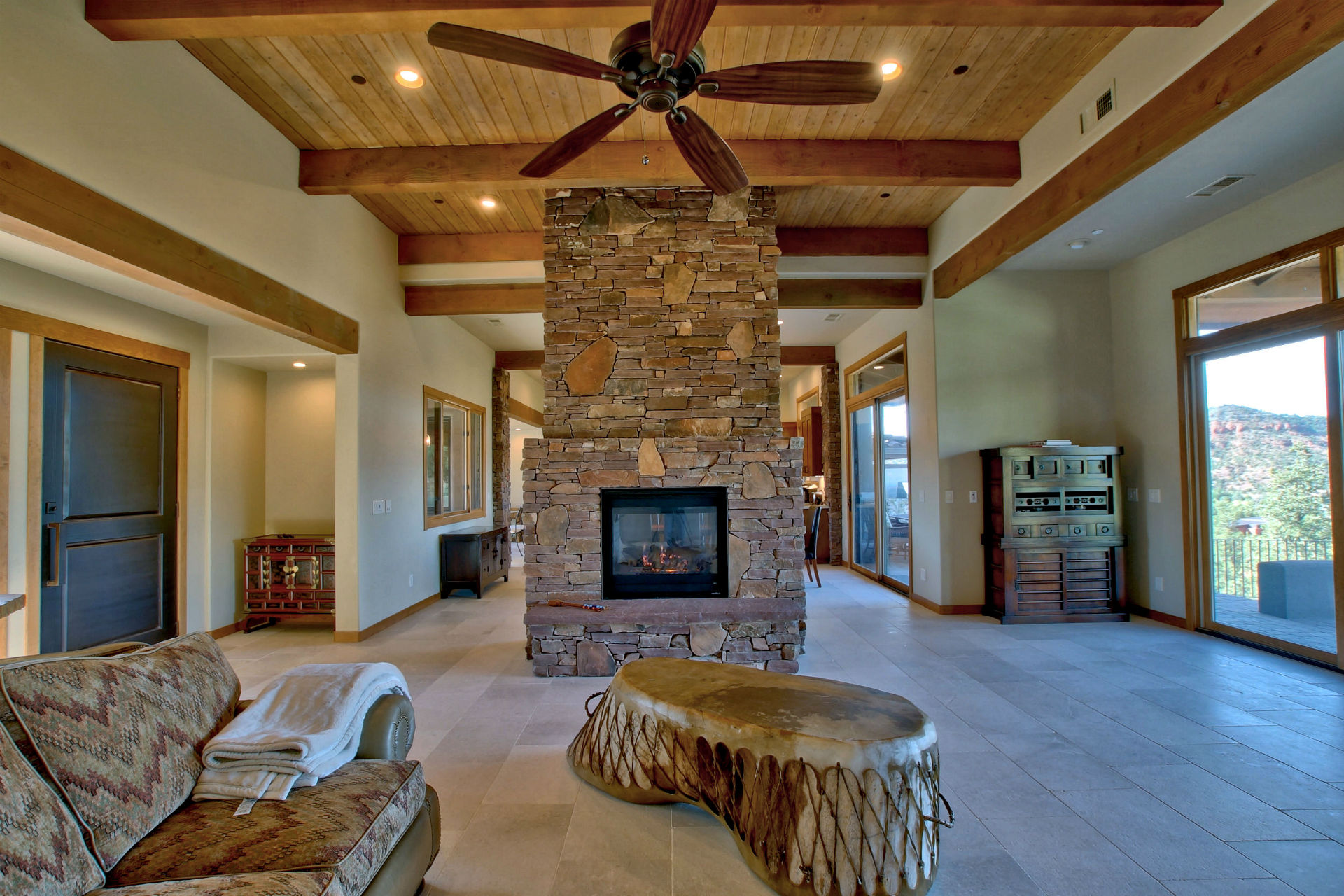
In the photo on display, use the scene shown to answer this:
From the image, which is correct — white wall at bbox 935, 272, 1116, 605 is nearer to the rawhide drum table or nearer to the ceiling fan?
the ceiling fan

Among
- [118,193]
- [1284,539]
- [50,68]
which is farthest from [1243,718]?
[50,68]

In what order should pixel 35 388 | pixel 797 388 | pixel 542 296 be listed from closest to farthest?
pixel 35 388 → pixel 542 296 → pixel 797 388

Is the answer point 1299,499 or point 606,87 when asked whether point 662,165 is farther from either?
point 1299,499

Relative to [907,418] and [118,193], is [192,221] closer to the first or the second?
[118,193]

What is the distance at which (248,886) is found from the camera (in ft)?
4.15

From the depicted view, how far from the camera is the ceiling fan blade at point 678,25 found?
175 centimetres

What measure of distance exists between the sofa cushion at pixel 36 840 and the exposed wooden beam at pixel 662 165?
3.57 m

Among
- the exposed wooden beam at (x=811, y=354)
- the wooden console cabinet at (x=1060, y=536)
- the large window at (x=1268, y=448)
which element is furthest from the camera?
the exposed wooden beam at (x=811, y=354)

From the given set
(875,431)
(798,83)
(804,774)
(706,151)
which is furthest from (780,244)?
(804,774)

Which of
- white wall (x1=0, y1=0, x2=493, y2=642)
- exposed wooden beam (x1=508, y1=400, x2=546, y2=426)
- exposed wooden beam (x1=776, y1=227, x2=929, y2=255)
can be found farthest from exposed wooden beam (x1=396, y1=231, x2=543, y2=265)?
exposed wooden beam (x1=508, y1=400, x2=546, y2=426)

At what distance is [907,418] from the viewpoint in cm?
626

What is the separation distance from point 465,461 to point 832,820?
646cm

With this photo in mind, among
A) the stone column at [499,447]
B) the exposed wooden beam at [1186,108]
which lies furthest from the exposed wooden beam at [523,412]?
the exposed wooden beam at [1186,108]

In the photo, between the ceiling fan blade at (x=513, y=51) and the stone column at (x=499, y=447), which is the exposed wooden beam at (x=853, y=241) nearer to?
the ceiling fan blade at (x=513, y=51)
